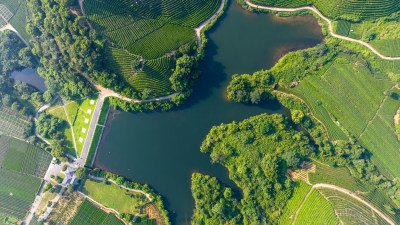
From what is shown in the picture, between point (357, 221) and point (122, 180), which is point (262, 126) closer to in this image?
point (357, 221)

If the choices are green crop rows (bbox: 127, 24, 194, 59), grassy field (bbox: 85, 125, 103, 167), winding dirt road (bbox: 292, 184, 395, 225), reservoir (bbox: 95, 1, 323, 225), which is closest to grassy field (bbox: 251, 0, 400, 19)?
reservoir (bbox: 95, 1, 323, 225)

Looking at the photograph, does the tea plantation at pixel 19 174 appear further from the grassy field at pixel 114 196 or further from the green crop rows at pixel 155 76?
the green crop rows at pixel 155 76

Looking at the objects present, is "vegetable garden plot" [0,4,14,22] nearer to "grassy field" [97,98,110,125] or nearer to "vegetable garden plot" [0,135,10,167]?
"vegetable garden plot" [0,135,10,167]

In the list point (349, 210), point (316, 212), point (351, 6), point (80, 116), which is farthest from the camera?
point (80, 116)

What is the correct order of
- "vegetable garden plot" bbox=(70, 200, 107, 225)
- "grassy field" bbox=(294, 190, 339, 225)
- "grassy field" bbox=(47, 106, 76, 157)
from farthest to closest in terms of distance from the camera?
"grassy field" bbox=(47, 106, 76, 157) < "vegetable garden plot" bbox=(70, 200, 107, 225) < "grassy field" bbox=(294, 190, 339, 225)

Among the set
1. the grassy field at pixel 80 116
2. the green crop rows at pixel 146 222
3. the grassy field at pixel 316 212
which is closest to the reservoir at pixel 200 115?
the grassy field at pixel 80 116

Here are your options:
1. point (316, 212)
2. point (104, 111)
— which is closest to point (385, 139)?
point (316, 212)

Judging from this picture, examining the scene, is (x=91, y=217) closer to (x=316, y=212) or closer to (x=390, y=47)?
(x=316, y=212)
